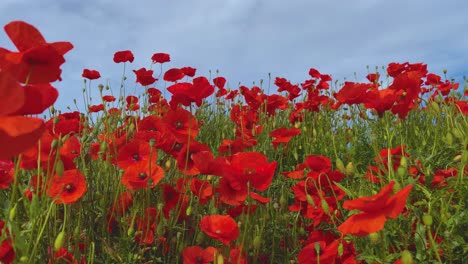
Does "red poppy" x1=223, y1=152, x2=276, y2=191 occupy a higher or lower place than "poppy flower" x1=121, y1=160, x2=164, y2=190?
higher

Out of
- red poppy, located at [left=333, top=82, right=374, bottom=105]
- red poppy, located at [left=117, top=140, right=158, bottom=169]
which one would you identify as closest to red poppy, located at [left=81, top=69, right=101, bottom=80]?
red poppy, located at [left=117, top=140, right=158, bottom=169]

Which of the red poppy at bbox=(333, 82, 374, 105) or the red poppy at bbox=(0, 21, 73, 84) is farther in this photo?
the red poppy at bbox=(333, 82, 374, 105)

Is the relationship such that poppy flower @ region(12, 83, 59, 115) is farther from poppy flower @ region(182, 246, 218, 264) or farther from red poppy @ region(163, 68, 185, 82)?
red poppy @ region(163, 68, 185, 82)

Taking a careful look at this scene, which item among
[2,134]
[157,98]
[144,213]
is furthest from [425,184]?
[157,98]

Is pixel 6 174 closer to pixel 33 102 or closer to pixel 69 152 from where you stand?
pixel 69 152

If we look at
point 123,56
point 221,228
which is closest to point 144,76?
point 123,56

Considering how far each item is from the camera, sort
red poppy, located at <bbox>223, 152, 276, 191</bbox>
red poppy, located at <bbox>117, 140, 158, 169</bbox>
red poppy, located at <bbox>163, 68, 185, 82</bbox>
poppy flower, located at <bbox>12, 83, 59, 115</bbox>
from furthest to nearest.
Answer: red poppy, located at <bbox>163, 68, 185, 82</bbox>, red poppy, located at <bbox>117, 140, 158, 169</bbox>, red poppy, located at <bbox>223, 152, 276, 191</bbox>, poppy flower, located at <bbox>12, 83, 59, 115</bbox>

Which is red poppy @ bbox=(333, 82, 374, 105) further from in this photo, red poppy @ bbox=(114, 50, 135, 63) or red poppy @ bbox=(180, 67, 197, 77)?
red poppy @ bbox=(114, 50, 135, 63)

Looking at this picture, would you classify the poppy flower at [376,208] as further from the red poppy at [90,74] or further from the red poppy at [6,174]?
the red poppy at [90,74]

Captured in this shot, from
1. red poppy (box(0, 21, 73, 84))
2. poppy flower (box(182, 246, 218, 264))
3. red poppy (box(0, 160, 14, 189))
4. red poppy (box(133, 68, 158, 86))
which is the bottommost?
poppy flower (box(182, 246, 218, 264))

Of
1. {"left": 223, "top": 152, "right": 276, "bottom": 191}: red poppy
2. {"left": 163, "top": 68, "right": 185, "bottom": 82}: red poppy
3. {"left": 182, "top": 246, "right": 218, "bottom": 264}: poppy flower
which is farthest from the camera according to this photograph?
{"left": 163, "top": 68, "right": 185, "bottom": 82}: red poppy

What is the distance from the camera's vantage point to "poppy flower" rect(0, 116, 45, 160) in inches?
27.1

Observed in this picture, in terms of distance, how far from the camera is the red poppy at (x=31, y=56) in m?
1.27

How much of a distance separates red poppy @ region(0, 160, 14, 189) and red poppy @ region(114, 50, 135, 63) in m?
2.00
